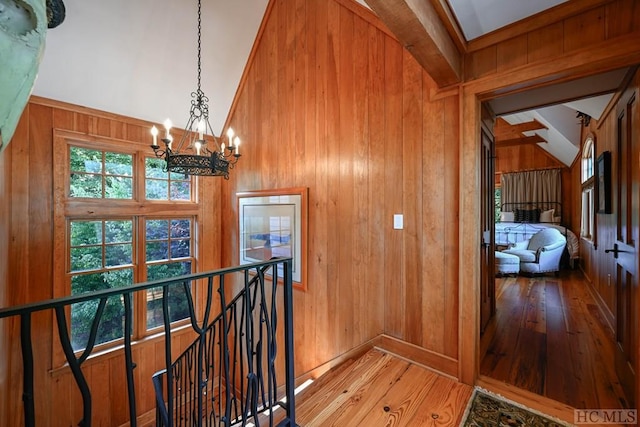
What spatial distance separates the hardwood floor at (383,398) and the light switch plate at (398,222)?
106cm

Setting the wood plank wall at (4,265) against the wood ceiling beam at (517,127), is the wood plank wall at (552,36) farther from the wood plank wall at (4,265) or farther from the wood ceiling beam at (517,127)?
the wood ceiling beam at (517,127)

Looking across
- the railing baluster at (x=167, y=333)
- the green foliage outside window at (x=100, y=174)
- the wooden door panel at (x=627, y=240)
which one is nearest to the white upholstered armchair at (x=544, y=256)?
the wooden door panel at (x=627, y=240)

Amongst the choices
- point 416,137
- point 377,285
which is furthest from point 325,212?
point 416,137

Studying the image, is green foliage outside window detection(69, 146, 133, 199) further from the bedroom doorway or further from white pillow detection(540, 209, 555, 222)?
white pillow detection(540, 209, 555, 222)

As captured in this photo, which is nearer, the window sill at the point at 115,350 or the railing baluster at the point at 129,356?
the railing baluster at the point at 129,356

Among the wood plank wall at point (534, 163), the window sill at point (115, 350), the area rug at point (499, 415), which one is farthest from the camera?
the wood plank wall at point (534, 163)

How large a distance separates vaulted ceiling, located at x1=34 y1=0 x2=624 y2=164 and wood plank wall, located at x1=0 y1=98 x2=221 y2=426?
256 mm

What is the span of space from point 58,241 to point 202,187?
1723 millimetres

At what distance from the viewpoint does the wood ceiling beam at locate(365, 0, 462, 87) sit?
1253 millimetres

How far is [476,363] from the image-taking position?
6.16 feet

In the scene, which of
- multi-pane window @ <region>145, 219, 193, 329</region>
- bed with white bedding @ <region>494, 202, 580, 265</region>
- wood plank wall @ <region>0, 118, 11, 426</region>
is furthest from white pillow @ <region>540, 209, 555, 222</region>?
wood plank wall @ <region>0, 118, 11, 426</region>

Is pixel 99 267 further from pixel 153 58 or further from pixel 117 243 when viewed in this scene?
pixel 153 58

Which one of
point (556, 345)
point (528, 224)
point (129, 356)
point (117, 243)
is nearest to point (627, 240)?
point (556, 345)

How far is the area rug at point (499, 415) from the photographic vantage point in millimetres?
1527
